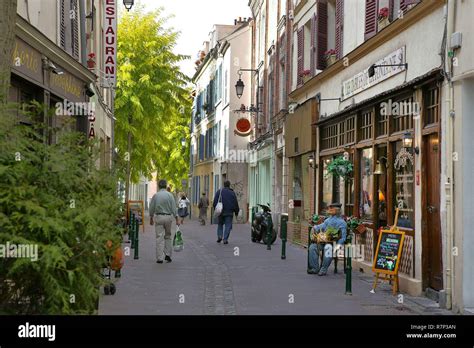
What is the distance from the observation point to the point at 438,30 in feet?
36.1

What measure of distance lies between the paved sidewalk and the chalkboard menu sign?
0.41 metres

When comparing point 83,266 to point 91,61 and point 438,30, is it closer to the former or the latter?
point 438,30

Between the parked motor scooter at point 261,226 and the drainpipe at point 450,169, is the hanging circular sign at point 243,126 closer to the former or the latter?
the parked motor scooter at point 261,226

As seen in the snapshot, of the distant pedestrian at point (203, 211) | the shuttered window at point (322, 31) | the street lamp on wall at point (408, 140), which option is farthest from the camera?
the distant pedestrian at point (203, 211)

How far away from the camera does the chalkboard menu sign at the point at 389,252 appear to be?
1144cm

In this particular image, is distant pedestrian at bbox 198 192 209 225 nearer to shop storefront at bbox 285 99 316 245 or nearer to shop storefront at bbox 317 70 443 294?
shop storefront at bbox 285 99 316 245

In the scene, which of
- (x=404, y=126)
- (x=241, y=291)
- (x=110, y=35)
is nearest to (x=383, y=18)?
Answer: (x=404, y=126)

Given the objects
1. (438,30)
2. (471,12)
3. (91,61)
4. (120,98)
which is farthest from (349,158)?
(120,98)

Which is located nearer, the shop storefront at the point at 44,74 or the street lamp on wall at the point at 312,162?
the shop storefront at the point at 44,74

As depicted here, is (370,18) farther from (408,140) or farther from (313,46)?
(313,46)

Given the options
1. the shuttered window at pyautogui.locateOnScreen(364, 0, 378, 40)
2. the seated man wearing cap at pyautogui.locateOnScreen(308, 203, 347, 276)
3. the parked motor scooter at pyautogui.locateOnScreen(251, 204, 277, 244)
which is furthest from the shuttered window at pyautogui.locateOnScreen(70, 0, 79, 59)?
the seated man wearing cap at pyautogui.locateOnScreen(308, 203, 347, 276)

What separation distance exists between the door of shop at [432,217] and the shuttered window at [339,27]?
6481mm

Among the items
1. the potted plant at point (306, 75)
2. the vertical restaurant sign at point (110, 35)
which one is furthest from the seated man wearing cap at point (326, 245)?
the vertical restaurant sign at point (110, 35)

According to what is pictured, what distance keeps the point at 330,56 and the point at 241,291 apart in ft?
28.2
